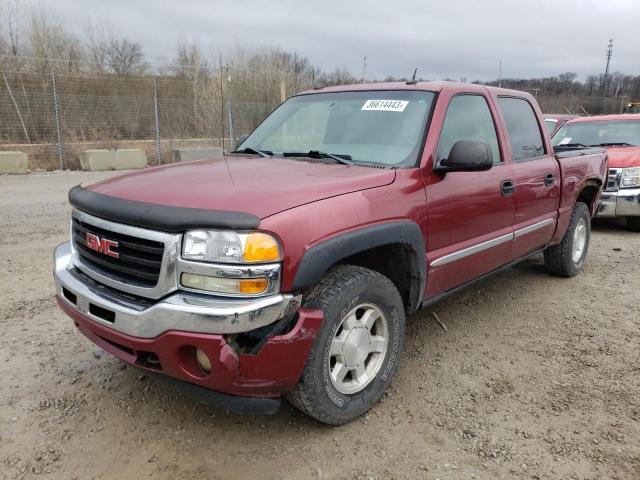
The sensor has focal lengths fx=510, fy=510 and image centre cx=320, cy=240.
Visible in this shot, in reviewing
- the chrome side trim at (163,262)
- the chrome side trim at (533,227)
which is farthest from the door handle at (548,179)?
the chrome side trim at (163,262)

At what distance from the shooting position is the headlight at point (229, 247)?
2195 millimetres

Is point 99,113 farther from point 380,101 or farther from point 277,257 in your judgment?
point 277,257

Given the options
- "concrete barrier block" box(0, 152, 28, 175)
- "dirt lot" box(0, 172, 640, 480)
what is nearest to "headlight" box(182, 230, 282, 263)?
"dirt lot" box(0, 172, 640, 480)

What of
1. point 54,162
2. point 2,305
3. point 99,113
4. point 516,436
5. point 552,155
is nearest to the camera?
point 516,436

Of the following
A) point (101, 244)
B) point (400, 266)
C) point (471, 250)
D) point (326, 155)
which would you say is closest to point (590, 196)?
point (471, 250)

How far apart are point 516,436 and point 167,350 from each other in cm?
184

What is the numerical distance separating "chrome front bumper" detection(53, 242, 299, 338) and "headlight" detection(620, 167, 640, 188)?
6875 millimetres

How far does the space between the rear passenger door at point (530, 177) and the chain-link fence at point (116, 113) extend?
1019cm

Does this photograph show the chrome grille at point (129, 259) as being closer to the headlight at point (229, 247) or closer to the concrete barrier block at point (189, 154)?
the headlight at point (229, 247)

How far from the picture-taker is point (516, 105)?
4414 mm

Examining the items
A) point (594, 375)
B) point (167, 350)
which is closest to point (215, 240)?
point (167, 350)

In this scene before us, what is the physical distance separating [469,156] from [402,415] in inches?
60.7

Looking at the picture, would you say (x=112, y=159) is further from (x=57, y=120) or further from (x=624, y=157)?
(x=624, y=157)

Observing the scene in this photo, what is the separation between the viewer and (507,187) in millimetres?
3779
